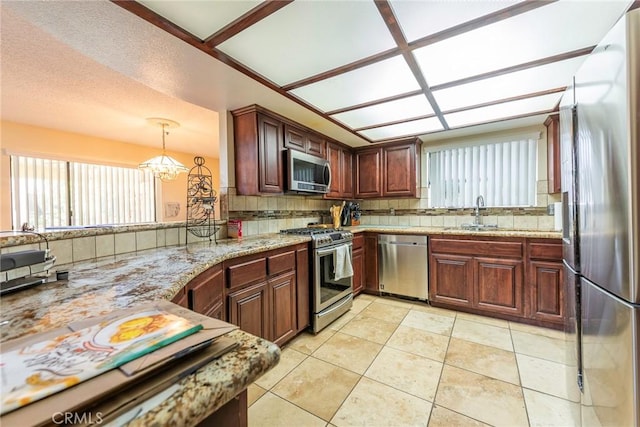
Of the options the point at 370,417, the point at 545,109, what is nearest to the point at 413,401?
the point at 370,417

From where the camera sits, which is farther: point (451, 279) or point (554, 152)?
point (451, 279)

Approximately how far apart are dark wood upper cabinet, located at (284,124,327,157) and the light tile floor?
6.36 feet

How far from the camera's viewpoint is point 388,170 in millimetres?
3668

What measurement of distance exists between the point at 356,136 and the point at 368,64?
5.22 feet

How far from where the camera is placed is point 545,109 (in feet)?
8.21

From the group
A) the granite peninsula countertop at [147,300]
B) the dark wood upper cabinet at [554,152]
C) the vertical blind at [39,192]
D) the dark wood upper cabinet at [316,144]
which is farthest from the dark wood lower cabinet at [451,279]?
the vertical blind at [39,192]

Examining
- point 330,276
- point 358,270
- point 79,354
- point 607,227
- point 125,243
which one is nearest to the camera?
point 79,354

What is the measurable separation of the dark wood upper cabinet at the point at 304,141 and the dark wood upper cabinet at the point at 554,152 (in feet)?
8.10

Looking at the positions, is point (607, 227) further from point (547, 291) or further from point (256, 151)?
point (256, 151)

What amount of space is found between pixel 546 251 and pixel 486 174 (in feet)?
3.97

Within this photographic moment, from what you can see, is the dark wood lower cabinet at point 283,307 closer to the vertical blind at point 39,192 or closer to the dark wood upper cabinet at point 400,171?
the dark wood upper cabinet at point 400,171

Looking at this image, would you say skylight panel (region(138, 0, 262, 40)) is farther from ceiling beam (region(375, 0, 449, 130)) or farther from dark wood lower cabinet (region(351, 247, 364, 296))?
dark wood lower cabinet (region(351, 247, 364, 296))

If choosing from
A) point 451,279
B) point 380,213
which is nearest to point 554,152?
point 451,279

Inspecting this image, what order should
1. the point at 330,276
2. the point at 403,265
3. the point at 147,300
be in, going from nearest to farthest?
the point at 147,300, the point at 330,276, the point at 403,265
